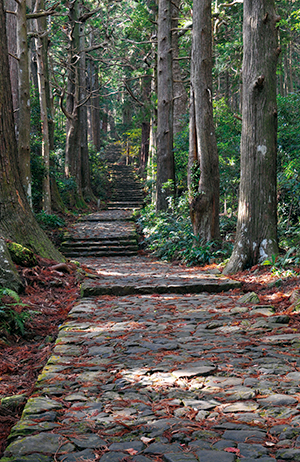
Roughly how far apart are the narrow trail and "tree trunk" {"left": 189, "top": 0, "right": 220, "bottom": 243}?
4.45 meters

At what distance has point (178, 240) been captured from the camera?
1180 cm

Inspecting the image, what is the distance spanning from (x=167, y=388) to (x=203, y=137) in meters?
7.78

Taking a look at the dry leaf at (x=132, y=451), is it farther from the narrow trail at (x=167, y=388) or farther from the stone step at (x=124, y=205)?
the stone step at (x=124, y=205)

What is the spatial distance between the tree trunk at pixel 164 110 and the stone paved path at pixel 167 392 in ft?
34.2

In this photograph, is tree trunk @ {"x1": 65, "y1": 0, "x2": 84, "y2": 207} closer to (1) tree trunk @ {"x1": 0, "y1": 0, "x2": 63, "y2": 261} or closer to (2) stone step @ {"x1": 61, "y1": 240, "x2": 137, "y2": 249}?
(2) stone step @ {"x1": 61, "y1": 240, "x2": 137, "y2": 249}

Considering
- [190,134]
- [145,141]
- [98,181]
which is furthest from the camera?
[145,141]

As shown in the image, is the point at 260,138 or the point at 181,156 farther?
the point at 181,156

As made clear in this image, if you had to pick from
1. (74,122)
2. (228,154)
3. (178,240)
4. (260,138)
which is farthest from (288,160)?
(74,122)

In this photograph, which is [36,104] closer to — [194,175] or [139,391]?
[194,175]

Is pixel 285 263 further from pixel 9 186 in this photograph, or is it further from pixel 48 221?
pixel 48 221

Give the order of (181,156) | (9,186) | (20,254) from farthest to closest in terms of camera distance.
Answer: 1. (181,156)
2. (9,186)
3. (20,254)

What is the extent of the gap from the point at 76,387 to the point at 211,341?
1469 millimetres

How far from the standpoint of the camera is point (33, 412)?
2467mm

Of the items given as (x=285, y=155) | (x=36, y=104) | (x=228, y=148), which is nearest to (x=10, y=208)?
(x=285, y=155)
